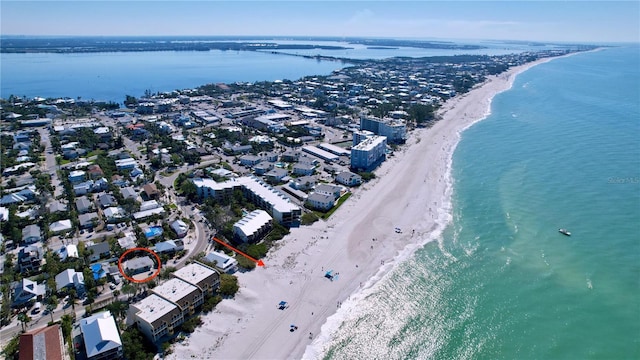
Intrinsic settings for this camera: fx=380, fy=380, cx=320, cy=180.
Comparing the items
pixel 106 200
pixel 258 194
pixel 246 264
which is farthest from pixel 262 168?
pixel 246 264

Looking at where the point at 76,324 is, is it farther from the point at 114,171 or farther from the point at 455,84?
the point at 455,84

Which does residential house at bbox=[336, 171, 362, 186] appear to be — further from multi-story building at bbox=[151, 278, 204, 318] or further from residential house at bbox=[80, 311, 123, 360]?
residential house at bbox=[80, 311, 123, 360]

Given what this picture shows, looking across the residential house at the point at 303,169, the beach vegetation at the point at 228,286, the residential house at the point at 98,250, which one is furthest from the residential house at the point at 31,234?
the residential house at the point at 303,169

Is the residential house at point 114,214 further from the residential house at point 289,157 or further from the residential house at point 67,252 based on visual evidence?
the residential house at point 289,157

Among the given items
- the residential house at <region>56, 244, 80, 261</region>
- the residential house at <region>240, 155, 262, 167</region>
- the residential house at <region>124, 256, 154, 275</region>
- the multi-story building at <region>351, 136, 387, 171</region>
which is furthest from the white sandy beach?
the residential house at <region>240, 155, 262, 167</region>

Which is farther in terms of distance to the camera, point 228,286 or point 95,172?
point 95,172

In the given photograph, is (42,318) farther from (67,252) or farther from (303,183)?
(303,183)

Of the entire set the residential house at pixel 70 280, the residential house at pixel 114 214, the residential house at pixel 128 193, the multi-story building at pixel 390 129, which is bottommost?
the residential house at pixel 70 280
